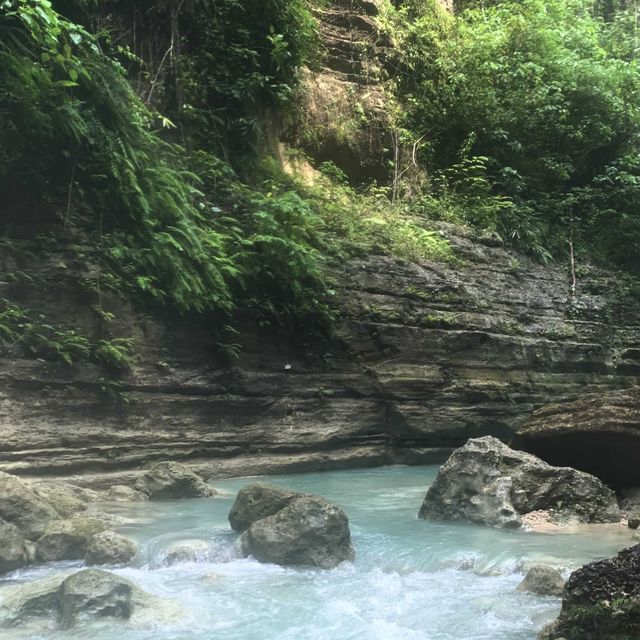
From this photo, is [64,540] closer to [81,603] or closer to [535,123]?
[81,603]

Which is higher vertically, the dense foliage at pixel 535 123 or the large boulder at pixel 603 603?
the dense foliage at pixel 535 123

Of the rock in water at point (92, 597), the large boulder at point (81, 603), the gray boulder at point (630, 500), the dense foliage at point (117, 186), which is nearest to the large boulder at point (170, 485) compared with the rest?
the dense foliage at point (117, 186)

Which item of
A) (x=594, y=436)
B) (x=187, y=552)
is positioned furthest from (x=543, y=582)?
(x=594, y=436)

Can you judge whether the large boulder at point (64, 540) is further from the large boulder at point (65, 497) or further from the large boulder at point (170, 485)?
the large boulder at point (170, 485)

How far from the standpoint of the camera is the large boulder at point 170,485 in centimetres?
771

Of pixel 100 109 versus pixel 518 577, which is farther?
pixel 100 109

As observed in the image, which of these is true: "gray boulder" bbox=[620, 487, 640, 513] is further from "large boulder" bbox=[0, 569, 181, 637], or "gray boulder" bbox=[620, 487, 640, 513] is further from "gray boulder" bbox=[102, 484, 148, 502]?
"gray boulder" bbox=[102, 484, 148, 502]

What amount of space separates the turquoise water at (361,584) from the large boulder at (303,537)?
0.10 meters

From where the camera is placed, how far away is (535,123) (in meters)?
16.2

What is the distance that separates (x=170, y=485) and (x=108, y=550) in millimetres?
2532

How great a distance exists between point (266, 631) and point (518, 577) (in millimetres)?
2153

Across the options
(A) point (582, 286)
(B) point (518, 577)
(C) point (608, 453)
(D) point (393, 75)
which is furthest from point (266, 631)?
(D) point (393, 75)

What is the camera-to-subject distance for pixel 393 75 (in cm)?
1689

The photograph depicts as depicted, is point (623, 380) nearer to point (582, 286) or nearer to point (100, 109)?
point (582, 286)
